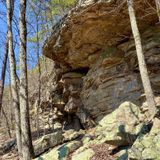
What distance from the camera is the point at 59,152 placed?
9203mm

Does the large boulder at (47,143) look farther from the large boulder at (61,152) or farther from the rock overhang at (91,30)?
the rock overhang at (91,30)

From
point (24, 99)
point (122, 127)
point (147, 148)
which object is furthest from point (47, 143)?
point (147, 148)

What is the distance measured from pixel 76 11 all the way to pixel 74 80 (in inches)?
201

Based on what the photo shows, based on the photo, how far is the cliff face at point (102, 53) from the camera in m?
13.0

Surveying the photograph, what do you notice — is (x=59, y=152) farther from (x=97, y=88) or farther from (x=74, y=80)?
(x=74, y=80)

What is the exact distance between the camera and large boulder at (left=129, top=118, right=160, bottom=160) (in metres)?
6.14

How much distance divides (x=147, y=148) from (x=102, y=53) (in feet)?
29.5

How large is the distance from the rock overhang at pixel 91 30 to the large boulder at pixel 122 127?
4186 millimetres

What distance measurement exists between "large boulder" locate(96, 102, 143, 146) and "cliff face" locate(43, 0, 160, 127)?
12.4 ft

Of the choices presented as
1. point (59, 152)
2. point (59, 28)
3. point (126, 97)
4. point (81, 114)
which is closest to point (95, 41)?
point (59, 28)

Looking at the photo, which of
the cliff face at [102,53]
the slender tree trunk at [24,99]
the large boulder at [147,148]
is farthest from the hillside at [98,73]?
the large boulder at [147,148]

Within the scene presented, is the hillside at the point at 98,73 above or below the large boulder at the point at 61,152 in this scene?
above

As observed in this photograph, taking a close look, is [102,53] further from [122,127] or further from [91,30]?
[122,127]

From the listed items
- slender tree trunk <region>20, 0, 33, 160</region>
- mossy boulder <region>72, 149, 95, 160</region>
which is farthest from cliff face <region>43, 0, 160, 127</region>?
mossy boulder <region>72, 149, 95, 160</region>
